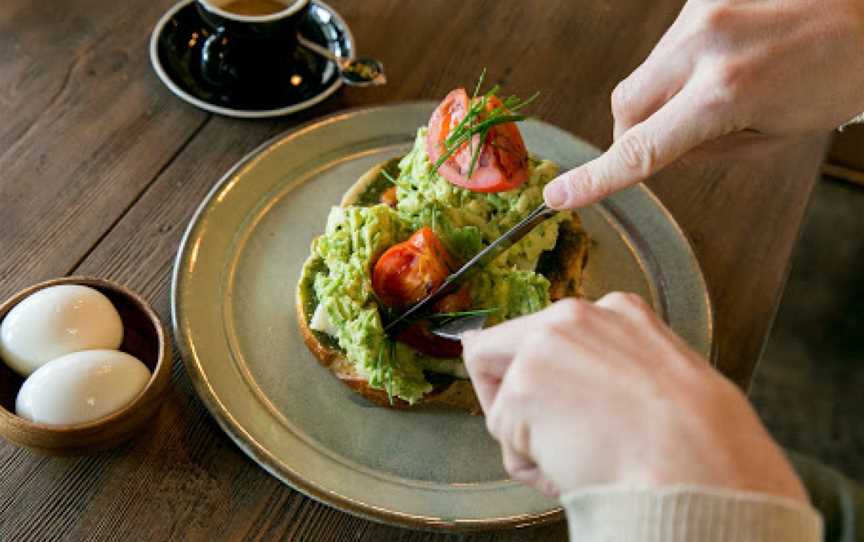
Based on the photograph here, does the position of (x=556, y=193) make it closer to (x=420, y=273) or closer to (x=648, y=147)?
(x=648, y=147)

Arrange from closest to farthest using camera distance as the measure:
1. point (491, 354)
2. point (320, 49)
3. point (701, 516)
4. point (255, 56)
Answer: point (701, 516) < point (491, 354) < point (255, 56) < point (320, 49)

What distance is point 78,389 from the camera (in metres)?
1.27

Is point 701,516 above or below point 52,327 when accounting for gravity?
above

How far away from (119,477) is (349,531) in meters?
0.39

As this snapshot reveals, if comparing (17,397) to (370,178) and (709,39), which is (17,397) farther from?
(709,39)

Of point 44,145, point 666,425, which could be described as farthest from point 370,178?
point 666,425

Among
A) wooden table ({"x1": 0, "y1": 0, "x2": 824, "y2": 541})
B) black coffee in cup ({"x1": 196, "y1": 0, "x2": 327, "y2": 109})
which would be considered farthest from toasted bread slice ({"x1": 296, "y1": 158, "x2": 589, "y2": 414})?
black coffee in cup ({"x1": 196, "y1": 0, "x2": 327, "y2": 109})

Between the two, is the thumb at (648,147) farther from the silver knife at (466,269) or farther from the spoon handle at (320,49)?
the spoon handle at (320,49)

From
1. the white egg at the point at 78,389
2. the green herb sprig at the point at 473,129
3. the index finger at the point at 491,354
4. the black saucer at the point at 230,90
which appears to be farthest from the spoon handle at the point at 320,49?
the index finger at the point at 491,354

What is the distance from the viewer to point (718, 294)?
5.95 ft

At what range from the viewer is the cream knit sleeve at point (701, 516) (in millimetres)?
821

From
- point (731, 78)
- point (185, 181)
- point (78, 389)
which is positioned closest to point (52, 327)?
point (78, 389)

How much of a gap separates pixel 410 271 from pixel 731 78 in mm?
622

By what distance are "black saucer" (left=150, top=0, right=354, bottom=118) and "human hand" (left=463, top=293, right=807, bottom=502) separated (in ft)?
3.75
